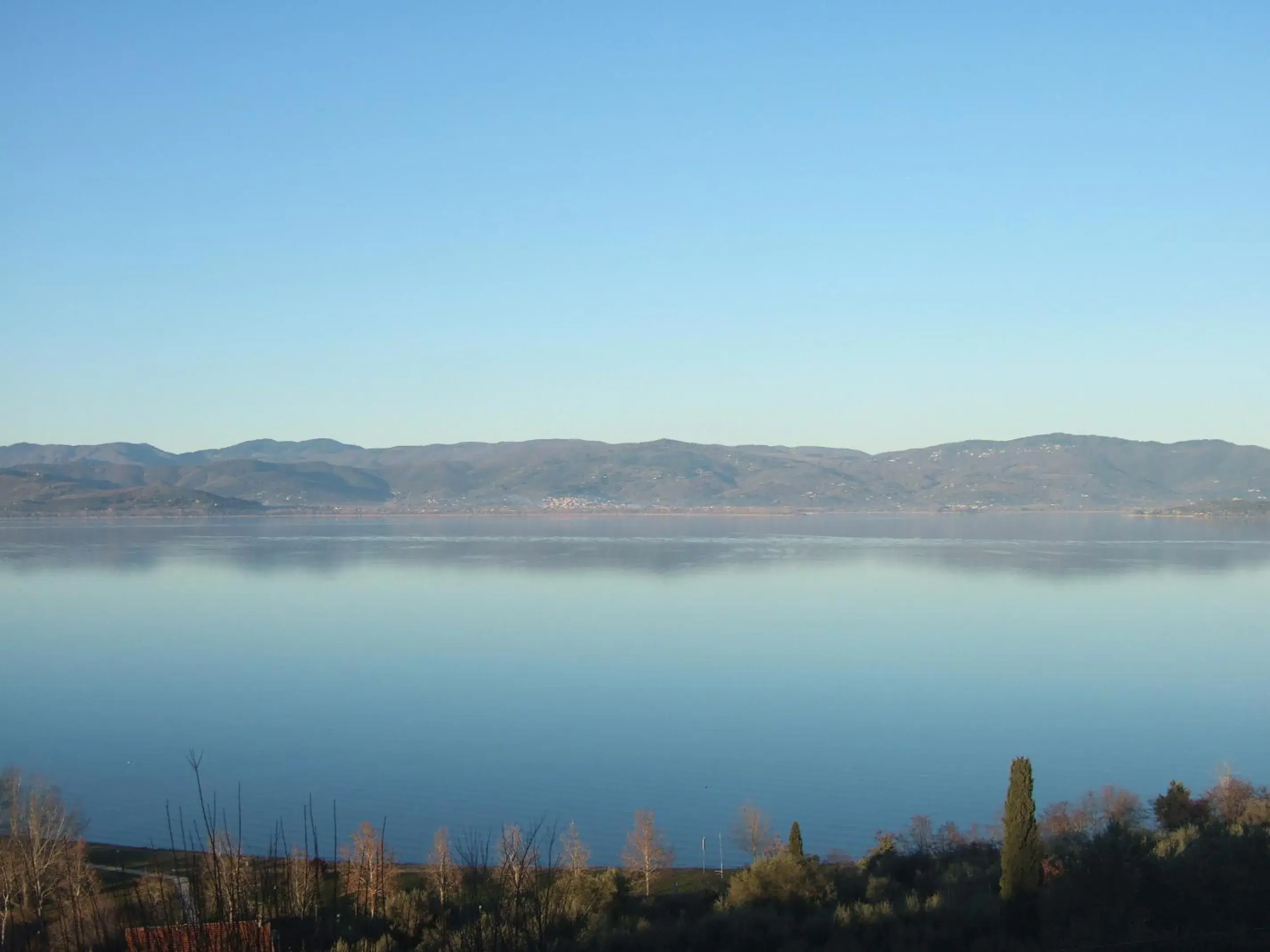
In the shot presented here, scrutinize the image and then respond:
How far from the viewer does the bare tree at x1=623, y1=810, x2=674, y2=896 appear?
479 inches

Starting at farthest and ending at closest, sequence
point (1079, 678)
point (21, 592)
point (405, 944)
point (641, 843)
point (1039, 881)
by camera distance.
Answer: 1. point (21, 592)
2. point (1079, 678)
3. point (641, 843)
4. point (1039, 881)
5. point (405, 944)

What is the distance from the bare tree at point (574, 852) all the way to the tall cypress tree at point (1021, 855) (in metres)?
3.91

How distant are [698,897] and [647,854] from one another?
2.66m

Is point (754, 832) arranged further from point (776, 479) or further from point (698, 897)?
point (776, 479)

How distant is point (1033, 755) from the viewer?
1919cm

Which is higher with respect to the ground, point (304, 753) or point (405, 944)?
point (405, 944)

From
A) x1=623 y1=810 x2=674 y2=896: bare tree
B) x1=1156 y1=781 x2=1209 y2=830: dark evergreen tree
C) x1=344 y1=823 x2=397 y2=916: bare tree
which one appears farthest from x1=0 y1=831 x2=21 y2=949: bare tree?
x1=1156 y1=781 x2=1209 y2=830: dark evergreen tree

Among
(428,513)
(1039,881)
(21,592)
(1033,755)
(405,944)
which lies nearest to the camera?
(405,944)

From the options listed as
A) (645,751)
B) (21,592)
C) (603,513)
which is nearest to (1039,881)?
(645,751)

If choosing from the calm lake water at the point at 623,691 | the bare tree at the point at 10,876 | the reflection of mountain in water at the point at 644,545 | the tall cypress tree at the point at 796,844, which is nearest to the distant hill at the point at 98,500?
the reflection of mountain in water at the point at 644,545

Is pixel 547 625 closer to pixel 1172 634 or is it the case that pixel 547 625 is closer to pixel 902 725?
pixel 902 725

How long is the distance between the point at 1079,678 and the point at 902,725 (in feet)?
23.1

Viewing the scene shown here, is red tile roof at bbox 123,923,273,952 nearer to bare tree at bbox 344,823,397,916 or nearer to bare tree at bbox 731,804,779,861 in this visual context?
bare tree at bbox 344,823,397,916

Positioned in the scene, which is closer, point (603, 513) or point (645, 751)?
point (645, 751)
